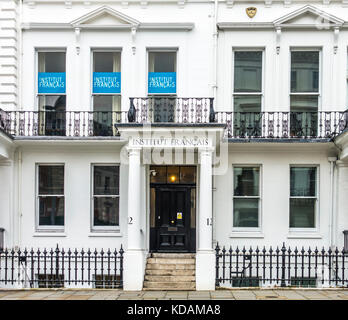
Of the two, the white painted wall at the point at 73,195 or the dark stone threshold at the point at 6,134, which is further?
the white painted wall at the point at 73,195

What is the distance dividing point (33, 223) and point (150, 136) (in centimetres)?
491

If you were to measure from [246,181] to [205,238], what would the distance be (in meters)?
2.91

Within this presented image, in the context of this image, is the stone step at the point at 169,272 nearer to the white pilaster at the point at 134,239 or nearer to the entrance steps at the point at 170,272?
the entrance steps at the point at 170,272

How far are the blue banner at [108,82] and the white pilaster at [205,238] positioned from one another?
12.7ft

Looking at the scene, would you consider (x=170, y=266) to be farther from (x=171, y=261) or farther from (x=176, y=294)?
(x=176, y=294)

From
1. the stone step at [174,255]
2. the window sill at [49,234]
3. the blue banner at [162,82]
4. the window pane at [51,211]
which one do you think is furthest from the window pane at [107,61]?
the stone step at [174,255]

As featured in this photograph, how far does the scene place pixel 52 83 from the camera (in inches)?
493

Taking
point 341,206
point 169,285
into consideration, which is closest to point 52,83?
point 169,285

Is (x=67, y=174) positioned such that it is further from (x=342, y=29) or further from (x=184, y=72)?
(x=342, y=29)

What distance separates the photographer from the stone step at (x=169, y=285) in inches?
405

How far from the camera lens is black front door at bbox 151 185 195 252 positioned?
1209 cm

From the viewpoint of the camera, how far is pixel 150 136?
1055 centimetres

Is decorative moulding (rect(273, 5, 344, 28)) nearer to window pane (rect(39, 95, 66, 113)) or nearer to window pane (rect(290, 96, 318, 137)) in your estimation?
window pane (rect(290, 96, 318, 137))

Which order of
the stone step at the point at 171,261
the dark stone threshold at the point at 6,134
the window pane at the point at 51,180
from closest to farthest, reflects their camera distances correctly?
the dark stone threshold at the point at 6,134
the stone step at the point at 171,261
the window pane at the point at 51,180
